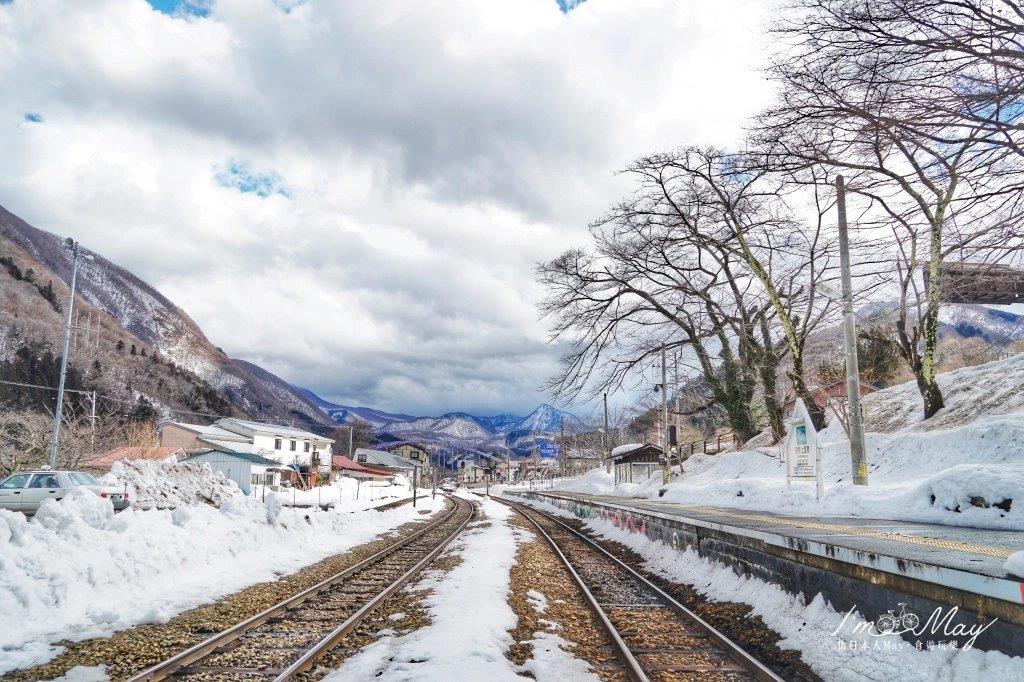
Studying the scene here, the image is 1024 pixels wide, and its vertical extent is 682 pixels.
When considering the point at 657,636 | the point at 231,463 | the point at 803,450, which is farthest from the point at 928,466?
the point at 231,463

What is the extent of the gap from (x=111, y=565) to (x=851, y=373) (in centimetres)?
1614

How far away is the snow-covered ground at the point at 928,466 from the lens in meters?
11.2

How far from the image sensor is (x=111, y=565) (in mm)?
8641

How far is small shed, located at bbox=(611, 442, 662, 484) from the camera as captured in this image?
5284cm

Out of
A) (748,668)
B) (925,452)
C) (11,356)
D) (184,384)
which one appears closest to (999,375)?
(925,452)

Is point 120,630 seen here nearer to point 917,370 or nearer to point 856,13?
point 856,13

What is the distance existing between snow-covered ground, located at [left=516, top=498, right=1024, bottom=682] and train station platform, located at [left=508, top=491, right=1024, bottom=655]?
0.55 ft

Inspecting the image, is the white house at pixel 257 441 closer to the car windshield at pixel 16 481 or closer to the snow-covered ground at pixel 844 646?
the car windshield at pixel 16 481

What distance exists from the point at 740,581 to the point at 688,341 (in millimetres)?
23831

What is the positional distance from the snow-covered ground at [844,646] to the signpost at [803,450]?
277 inches

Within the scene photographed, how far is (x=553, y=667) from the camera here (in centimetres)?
618

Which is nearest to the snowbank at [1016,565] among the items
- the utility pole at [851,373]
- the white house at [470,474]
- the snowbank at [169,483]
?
the utility pole at [851,373]

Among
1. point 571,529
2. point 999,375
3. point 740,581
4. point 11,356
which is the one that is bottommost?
point 571,529

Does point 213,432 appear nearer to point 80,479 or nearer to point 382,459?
point 382,459
